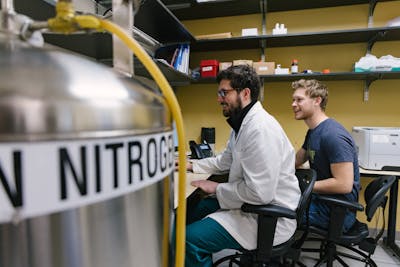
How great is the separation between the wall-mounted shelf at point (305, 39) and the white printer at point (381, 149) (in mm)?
814

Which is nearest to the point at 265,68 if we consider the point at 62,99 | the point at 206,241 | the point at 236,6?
the point at 236,6

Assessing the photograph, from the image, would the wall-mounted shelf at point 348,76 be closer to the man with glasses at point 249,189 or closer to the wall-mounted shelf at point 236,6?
the wall-mounted shelf at point 236,6

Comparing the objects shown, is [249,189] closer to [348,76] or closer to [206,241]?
[206,241]

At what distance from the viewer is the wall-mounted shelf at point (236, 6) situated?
238 cm

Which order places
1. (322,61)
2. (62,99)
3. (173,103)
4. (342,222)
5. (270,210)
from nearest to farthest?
(62,99) < (173,103) < (270,210) < (342,222) < (322,61)

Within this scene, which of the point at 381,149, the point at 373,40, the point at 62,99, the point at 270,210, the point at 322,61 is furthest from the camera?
the point at 322,61

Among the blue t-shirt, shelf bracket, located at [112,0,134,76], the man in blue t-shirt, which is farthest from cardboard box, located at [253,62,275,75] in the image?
shelf bracket, located at [112,0,134,76]

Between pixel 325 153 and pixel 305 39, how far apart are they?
1.25 meters

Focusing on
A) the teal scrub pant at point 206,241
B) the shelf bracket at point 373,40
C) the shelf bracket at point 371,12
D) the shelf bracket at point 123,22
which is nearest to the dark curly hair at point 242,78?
the teal scrub pant at point 206,241

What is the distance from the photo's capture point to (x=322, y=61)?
8.26ft

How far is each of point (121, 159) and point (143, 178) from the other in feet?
0.18

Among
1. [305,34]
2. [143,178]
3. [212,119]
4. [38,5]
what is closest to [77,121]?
[143,178]

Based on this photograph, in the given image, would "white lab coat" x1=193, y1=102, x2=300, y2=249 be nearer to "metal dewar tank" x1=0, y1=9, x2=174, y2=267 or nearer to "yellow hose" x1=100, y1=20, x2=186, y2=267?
"yellow hose" x1=100, y1=20, x2=186, y2=267

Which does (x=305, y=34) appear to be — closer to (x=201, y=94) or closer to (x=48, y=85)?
(x=201, y=94)
